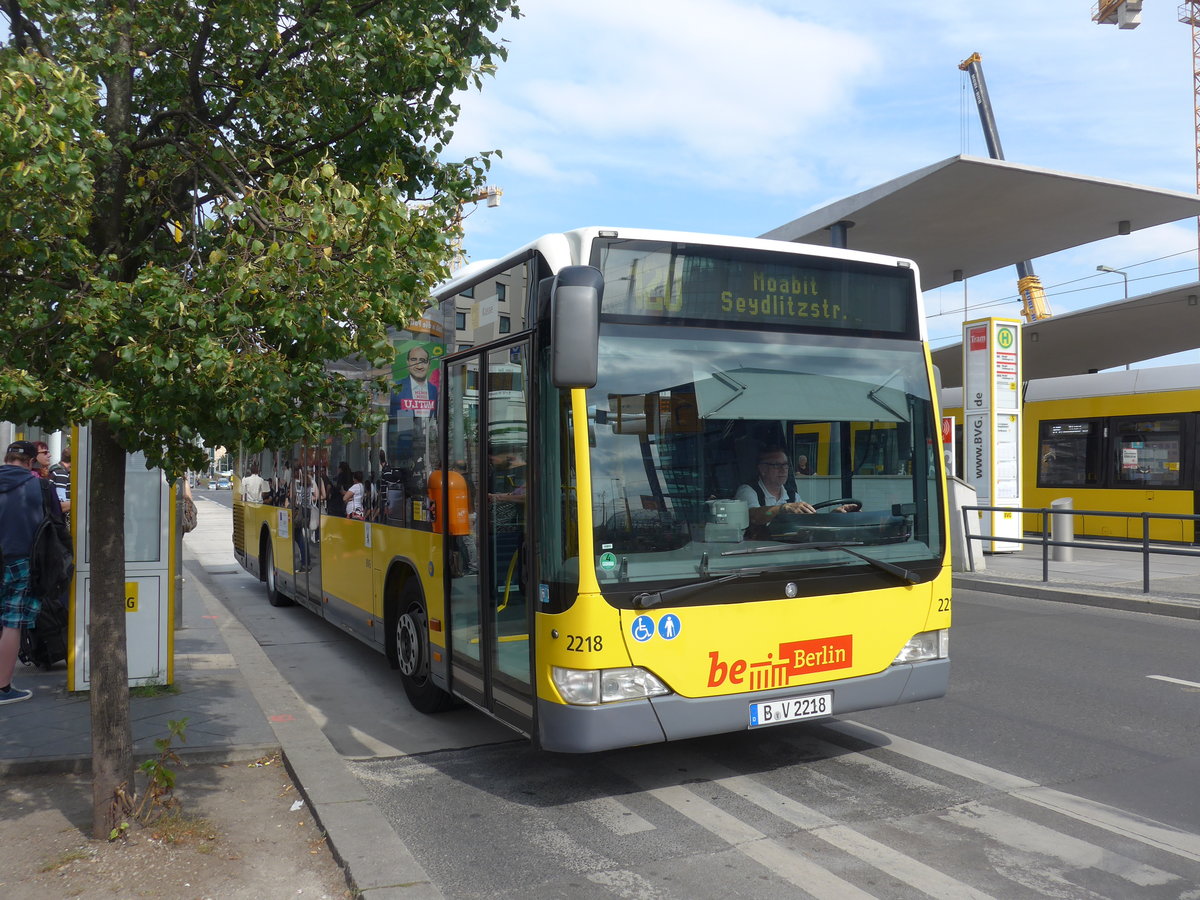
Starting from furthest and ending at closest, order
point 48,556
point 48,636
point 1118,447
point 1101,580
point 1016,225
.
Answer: point 1016,225, point 1118,447, point 1101,580, point 48,636, point 48,556

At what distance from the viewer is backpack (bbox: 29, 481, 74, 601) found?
7.02 meters

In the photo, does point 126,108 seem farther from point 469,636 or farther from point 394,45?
point 469,636

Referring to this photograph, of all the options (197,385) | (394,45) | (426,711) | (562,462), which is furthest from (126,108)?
(426,711)

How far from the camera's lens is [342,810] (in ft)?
15.7

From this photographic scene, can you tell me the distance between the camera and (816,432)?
5465mm

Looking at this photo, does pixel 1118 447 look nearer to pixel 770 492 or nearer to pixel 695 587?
pixel 770 492

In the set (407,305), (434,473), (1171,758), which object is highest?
(407,305)

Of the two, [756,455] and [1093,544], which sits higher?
[756,455]

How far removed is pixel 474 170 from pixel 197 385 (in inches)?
75.2

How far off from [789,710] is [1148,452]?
16.6m

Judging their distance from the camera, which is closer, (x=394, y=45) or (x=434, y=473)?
(x=394, y=45)

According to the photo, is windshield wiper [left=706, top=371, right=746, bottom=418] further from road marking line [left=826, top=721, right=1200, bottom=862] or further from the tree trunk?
the tree trunk

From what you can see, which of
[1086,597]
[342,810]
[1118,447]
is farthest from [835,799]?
[1118,447]

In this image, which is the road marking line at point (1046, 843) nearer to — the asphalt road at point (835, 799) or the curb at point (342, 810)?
the asphalt road at point (835, 799)
